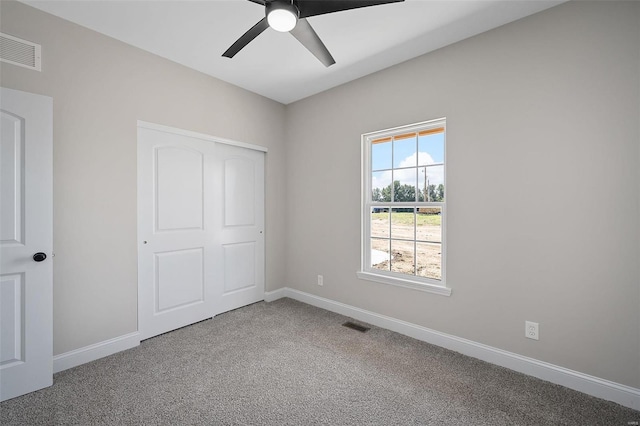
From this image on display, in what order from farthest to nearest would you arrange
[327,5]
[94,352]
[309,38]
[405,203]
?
[405,203]
[94,352]
[309,38]
[327,5]

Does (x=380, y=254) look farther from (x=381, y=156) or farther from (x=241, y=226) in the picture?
(x=241, y=226)

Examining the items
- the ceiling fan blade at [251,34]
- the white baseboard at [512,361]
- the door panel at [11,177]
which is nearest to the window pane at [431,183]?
the white baseboard at [512,361]

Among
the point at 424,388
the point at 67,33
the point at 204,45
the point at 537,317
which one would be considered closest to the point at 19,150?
the point at 67,33

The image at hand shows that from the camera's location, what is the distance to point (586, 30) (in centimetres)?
199

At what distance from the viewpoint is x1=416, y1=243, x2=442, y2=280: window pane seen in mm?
2762

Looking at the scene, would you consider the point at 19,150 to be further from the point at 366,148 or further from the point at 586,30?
the point at 586,30

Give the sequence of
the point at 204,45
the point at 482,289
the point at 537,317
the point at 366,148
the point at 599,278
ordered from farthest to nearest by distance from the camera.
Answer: the point at 366,148 < the point at 204,45 < the point at 482,289 < the point at 537,317 < the point at 599,278

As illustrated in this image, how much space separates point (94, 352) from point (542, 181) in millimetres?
3911

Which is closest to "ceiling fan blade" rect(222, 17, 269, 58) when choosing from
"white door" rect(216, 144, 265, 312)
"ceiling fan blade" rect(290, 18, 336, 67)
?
"ceiling fan blade" rect(290, 18, 336, 67)

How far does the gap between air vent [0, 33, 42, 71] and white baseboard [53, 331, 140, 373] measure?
226 cm

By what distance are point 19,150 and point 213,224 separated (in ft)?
5.62

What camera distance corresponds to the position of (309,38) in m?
1.81

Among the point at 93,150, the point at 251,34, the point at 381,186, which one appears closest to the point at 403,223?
the point at 381,186

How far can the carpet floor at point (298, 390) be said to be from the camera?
1.76 m
